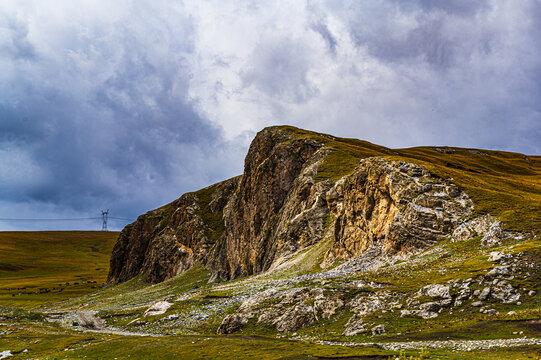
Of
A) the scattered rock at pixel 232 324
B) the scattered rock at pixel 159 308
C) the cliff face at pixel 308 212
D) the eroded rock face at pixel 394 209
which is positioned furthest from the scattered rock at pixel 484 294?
the scattered rock at pixel 159 308

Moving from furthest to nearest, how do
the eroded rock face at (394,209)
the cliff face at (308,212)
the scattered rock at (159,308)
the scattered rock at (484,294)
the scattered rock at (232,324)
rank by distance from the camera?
the scattered rock at (159,308)
the cliff face at (308,212)
the eroded rock face at (394,209)
the scattered rock at (232,324)
the scattered rock at (484,294)

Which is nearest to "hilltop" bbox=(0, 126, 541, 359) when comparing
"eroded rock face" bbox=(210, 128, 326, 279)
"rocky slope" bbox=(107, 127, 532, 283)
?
"rocky slope" bbox=(107, 127, 532, 283)

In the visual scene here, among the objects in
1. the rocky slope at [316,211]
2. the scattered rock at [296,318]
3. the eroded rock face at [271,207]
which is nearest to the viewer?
the scattered rock at [296,318]

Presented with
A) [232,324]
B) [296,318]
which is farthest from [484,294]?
[232,324]

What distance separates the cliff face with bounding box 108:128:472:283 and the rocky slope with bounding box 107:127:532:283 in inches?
8.8

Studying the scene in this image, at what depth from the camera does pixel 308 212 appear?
11450cm

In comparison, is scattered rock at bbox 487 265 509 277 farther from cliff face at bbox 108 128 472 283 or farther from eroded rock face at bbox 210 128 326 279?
eroded rock face at bbox 210 128 326 279

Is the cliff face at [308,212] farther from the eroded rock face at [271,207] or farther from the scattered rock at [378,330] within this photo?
the scattered rock at [378,330]

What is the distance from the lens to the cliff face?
7350 cm

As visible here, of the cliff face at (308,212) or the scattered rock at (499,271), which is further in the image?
the cliff face at (308,212)

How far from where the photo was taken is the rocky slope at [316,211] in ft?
240

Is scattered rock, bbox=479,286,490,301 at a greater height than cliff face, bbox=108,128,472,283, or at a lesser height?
lesser

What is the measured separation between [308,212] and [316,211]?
101 inches

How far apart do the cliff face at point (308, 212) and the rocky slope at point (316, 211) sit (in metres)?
0.22
